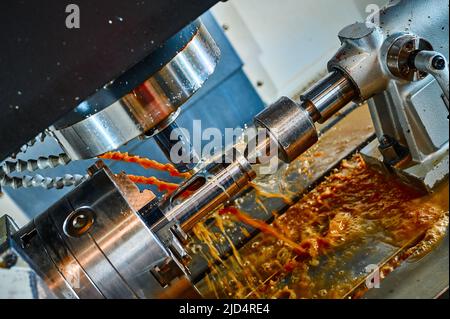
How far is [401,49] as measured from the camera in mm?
855

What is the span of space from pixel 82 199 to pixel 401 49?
589 millimetres

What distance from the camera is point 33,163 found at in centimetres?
85

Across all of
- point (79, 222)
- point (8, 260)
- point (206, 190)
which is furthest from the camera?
point (206, 190)

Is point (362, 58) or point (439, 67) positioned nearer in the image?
point (439, 67)

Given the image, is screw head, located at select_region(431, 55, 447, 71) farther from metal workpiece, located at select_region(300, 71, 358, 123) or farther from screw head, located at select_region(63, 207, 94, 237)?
screw head, located at select_region(63, 207, 94, 237)

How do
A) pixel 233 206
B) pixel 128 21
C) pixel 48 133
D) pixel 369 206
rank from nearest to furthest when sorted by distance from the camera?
1. pixel 128 21
2. pixel 48 133
3. pixel 369 206
4. pixel 233 206

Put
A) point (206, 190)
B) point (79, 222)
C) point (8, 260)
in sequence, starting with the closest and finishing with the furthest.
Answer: point (8, 260) → point (79, 222) → point (206, 190)

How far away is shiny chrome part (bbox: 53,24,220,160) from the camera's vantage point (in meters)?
0.66

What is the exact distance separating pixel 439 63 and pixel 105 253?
0.59 m

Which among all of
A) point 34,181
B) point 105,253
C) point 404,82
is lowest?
point 404,82

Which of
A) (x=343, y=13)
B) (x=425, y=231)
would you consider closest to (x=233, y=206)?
(x=425, y=231)

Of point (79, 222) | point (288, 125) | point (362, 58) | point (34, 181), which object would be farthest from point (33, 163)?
point (362, 58)

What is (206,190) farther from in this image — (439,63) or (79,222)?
(439,63)
